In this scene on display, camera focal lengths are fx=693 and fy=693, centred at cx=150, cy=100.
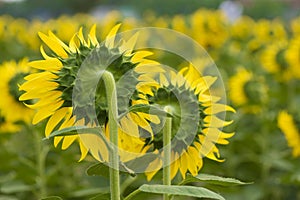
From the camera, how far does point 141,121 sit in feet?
Answer: 2.22

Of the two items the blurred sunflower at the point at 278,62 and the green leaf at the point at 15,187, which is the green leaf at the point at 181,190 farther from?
the blurred sunflower at the point at 278,62

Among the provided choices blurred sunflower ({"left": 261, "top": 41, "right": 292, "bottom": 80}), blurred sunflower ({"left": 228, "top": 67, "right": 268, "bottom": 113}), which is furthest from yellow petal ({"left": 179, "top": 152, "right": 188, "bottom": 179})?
blurred sunflower ({"left": 261, "top": 41, "right": 292, "bottom": 80})

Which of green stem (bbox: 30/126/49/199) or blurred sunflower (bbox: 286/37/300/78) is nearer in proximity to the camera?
green stem (bbox: 30/126/49/199)

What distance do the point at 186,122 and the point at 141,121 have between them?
0.27 ft

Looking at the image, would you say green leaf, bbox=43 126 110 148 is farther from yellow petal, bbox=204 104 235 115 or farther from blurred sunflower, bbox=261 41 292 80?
blurred sunflower, bbox=261 41 292 80

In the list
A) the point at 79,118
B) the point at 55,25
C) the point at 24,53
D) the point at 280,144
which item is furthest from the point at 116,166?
the point at 55,25

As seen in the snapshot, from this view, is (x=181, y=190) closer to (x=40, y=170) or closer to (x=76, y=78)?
(x=76, y=78)

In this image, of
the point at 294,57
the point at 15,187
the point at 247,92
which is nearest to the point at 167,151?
the point at 15,187

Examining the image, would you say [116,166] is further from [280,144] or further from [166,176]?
[280,144]

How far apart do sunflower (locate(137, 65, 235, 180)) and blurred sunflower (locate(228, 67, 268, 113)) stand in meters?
1.05

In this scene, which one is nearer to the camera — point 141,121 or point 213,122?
point 141,121

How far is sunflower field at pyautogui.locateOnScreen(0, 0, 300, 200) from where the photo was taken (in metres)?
0.65

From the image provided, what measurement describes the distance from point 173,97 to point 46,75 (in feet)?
0.50

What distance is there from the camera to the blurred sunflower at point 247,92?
182 cm
